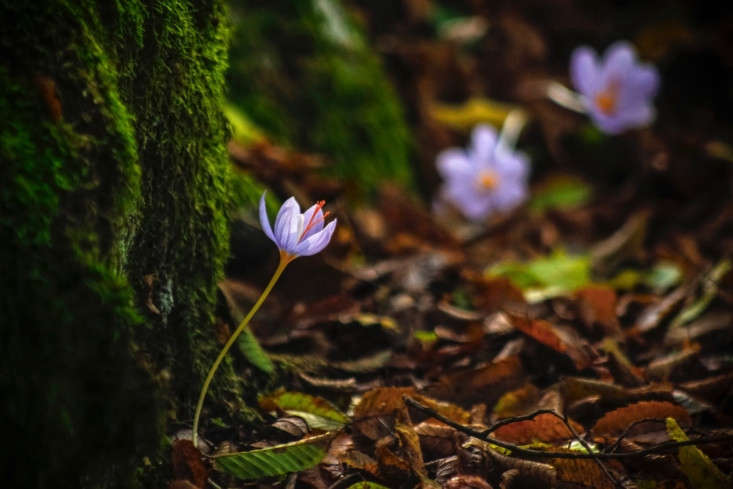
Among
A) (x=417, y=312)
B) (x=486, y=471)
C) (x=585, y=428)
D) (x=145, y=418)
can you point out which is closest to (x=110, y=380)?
(x=145, y=418)

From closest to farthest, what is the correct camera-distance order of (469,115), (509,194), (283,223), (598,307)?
(283,223), (598,307), (509,194), (469,115)

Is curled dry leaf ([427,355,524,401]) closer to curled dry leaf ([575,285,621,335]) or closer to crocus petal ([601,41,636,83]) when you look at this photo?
curled dry leaf ([575,285,621,335])

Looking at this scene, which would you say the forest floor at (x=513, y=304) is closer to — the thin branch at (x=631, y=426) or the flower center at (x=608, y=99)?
the thin branch at (x=631, y=426)

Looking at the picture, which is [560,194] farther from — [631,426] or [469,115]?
[631,426]

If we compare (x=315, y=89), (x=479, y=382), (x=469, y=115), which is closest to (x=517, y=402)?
(x=479, y=382)

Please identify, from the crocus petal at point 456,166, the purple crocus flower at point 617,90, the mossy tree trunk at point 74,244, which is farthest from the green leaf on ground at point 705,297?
the mossy tree trunk at point 74,244

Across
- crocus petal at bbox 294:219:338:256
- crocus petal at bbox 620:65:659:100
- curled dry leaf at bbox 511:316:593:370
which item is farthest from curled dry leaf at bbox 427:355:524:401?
crocus petal at bbox 620:65:659:100
